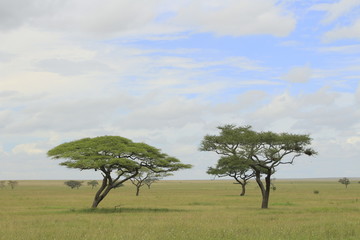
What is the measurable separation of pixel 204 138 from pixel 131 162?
11276 millimetres

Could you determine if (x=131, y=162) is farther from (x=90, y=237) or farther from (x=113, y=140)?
(x=90, y=237)

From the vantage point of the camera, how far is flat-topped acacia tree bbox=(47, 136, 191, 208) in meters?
45.4

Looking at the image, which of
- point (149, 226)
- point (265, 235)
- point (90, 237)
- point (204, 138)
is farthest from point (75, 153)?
point (265, 235)

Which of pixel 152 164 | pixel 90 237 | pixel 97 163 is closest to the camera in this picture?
pixel 90 237

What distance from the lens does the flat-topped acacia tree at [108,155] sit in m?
45.4

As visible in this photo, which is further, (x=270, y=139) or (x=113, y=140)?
(x=270, y=139)

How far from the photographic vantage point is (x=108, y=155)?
1829 inches

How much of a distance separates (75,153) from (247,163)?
59.0 ft

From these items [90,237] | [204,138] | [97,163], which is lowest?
[90,237]

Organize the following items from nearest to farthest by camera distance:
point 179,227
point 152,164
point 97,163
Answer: point 179,227
point 97,163
point 152,164

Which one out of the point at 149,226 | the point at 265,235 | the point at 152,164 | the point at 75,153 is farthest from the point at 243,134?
the point at 265,235

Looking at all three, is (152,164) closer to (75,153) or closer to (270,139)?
(75,153)

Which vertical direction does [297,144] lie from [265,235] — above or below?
above

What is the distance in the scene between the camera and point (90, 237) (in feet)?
73.0
